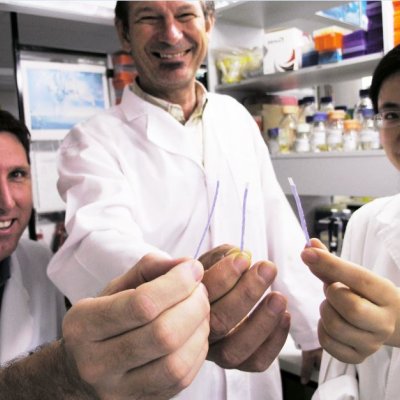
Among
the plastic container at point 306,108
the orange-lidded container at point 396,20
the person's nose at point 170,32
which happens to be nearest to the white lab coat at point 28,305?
the person's nose at point 170,32

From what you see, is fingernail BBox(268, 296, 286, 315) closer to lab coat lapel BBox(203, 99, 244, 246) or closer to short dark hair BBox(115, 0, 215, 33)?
lab coat lapel BBox(203, 99, 244, 246)

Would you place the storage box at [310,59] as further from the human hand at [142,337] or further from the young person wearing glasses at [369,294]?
the human hand at [142,337]

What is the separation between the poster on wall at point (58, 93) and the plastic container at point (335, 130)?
115 cm

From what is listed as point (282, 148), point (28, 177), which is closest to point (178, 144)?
point (28, 177)

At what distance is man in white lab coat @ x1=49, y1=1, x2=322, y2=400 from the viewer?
1119 mm

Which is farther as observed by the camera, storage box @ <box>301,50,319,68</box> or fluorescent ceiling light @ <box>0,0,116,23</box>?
storage box @ <box>301,50,319,68</box>

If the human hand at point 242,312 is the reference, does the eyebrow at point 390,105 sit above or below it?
above

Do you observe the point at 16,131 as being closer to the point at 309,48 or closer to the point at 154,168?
the point at 154,168

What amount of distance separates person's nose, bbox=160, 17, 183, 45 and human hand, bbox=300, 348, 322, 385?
1.00 metres

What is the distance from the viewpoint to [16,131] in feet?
4.28

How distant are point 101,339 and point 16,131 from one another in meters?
1.00

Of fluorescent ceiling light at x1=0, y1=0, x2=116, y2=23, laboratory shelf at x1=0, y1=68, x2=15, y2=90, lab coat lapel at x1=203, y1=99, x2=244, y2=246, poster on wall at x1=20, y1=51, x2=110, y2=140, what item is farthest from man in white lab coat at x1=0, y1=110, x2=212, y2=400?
laboratory shelf at x1=0, y1=68, x2=15, y2=90

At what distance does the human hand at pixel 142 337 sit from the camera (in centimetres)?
46

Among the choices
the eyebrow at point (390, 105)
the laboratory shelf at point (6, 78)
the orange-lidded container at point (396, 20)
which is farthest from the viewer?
the laboratory shelf at point (6, 78)
